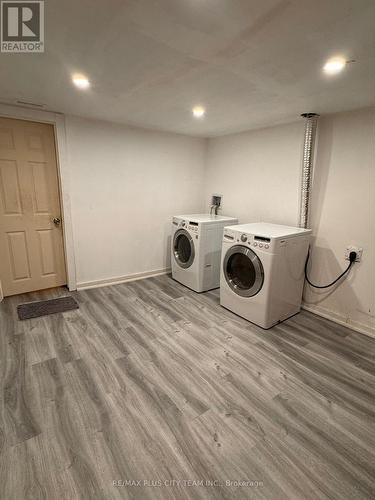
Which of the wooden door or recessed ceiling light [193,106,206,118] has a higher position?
recessed ceiling light [193,106,206,118]

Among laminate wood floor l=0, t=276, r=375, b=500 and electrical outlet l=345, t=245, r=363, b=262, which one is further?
electrical outlet l=345, t=245, r=363, b=262

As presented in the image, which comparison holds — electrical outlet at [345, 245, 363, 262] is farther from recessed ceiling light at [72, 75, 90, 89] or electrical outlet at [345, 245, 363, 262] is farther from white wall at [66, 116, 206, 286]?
recessed ceiling light at [72, 75, 90, 89]

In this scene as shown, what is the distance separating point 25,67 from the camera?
1.64 meters

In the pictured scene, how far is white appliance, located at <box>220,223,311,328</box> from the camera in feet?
7.64

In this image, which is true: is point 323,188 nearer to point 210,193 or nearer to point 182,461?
point 210,193

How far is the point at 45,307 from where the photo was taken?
2.75m

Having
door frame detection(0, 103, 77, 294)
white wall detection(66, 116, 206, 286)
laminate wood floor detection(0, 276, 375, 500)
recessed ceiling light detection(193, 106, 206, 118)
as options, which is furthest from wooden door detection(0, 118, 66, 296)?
recessed ceiling light detection(193, 106, 206, 118)

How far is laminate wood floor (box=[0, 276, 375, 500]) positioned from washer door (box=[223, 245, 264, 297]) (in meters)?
0.37

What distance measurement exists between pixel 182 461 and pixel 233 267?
71.2 inches

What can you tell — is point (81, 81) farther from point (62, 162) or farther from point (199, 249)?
point (199, 249)

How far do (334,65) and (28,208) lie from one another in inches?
121

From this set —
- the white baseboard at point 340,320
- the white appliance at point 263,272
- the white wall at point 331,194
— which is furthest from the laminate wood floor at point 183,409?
the white wall at point 331,194

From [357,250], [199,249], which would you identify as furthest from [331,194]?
[199,249]

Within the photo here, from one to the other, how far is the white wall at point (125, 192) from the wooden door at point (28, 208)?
25cm
